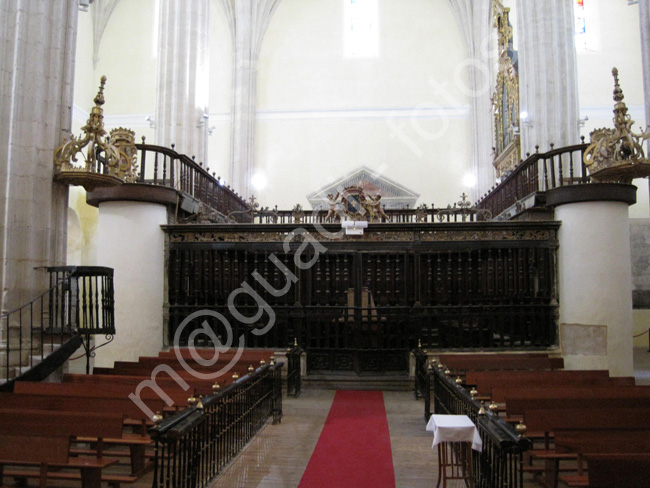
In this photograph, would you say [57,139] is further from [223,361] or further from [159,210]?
[223,361]

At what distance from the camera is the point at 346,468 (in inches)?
173

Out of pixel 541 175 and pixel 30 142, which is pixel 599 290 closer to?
pixel 541 175

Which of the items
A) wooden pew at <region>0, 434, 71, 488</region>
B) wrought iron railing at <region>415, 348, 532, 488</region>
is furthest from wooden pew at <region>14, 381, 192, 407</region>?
wrought iron railing at <region>415, 348, 532, 488</region>

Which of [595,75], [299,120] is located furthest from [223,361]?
[595,75]

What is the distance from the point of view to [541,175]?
955cm

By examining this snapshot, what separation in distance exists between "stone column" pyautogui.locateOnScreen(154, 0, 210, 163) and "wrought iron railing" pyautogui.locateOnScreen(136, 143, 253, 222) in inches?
22.9

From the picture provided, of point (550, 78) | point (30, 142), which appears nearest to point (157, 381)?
point (30, 142)

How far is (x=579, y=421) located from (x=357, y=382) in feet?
14.2

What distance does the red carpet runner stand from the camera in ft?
13.4

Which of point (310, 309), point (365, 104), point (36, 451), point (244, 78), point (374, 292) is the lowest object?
point (36, 451)

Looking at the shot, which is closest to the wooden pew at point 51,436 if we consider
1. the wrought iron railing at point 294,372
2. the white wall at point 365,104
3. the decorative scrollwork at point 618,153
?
the wrought iron railing at point 294,372

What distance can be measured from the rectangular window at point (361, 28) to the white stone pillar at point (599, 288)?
15.2m

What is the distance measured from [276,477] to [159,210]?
512 centimetres

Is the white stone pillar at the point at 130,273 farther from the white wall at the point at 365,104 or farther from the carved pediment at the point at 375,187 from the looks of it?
the white wall at the point at 365,104
